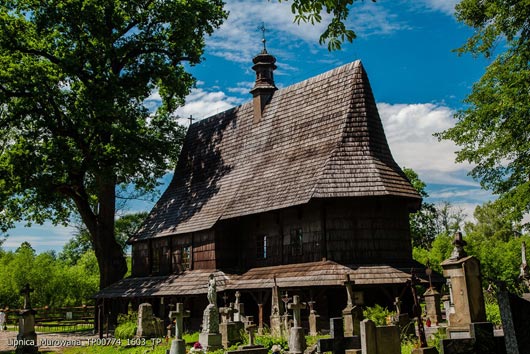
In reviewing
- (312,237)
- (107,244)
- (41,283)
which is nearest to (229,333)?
(312,237)

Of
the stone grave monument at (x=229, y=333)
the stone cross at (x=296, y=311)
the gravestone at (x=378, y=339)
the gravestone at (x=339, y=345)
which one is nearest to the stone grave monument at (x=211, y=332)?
the stone grave monument at (x=229, y=333)

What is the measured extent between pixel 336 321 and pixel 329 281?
7271 millimetres

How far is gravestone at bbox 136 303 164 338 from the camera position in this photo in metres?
19.2

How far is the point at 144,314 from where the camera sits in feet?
64.3

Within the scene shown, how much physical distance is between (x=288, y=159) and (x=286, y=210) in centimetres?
232

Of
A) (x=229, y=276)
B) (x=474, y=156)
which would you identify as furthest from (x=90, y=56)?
(x=474, y=156)

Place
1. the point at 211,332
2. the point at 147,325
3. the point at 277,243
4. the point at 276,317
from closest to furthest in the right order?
the point at 211,332 < the point at 276,317 < the point at 147,325 < the point at 277,243

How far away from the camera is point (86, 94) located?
→ 81.1ft

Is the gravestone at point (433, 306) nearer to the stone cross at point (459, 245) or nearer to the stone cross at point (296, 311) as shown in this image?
the stone cross at point (296, 311)

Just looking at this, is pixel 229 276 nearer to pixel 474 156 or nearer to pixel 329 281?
pixel 329 281

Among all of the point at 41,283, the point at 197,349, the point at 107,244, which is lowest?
the point at 197,349

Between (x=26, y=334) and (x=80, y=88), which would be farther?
(x=80, y=88)

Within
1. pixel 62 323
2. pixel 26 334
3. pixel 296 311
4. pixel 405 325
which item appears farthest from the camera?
pixel 62 323

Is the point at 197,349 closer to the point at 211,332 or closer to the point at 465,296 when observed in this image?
the point at 211,332
